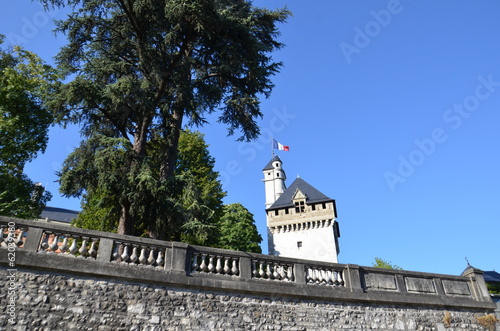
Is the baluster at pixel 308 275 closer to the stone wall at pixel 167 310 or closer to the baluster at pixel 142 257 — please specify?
the stone wall at pixel 167 310

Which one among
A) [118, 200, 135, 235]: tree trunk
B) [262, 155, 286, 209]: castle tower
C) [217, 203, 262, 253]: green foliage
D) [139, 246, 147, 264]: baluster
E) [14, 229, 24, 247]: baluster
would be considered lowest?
[139, 246, 147, 264]: baluster

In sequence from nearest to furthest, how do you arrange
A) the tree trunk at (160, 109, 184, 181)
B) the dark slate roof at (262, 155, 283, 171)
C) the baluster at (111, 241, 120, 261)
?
1. the baluster at (111, 241, 120, 261)
2. the tree trunk at (160, 109, 184, 181)
3. the dark slate roof at (262, 155, 283, 171)

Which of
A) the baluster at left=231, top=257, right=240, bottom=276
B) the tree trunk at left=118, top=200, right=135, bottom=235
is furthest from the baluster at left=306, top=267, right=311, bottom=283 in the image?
the tree trunk at left=118, top=200, right=135, bottom=235

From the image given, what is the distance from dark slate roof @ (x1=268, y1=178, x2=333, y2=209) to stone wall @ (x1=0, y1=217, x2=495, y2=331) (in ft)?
86.0

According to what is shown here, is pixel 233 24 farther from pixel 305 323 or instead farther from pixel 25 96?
pixel 305 323

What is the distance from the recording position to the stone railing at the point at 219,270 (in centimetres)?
673

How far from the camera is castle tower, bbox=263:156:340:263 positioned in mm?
34219

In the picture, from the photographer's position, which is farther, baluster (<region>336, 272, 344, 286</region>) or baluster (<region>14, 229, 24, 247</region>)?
baluster (<region>336, 272, 344, 286</region>)

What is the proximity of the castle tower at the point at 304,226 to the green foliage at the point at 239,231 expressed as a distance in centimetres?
1118

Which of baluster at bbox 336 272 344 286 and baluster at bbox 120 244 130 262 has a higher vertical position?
baluster at bbox 120 244 130 262

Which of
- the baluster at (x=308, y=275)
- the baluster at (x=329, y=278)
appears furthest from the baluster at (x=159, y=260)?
the baluster at (x=329, y=278)

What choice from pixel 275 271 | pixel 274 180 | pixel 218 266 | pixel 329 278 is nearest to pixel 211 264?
pixel 218 266

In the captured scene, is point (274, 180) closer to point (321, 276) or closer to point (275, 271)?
point (321, 276)

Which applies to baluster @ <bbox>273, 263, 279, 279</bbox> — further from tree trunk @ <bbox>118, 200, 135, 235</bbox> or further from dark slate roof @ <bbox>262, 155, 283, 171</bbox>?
dark slate roof @ <bbox>262, 155, 283, 171</bbox>
